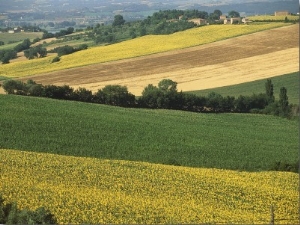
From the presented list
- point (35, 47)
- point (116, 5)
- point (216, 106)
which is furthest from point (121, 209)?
point (35, 47)

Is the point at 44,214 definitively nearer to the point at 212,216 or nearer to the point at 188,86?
the point at 212,216

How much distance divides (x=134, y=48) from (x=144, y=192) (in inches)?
504

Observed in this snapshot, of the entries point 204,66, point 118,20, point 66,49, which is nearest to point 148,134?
point 118,20

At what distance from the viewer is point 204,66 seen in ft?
78.1

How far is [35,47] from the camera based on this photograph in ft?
64.4

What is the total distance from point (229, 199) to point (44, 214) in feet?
11.3

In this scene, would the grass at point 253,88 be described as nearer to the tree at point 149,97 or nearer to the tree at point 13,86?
the tree at point 149,97

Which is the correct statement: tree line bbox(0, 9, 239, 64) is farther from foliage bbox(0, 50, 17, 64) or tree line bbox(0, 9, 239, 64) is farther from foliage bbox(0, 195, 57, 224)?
foliage bbox(0, 195, 57, 224)

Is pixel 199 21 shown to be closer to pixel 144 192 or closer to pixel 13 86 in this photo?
pixel 13 86

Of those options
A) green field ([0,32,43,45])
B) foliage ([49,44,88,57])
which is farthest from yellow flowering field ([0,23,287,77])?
green field ([0,32,43,45])

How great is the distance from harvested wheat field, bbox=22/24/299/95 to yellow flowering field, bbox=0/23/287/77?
0.24 meters

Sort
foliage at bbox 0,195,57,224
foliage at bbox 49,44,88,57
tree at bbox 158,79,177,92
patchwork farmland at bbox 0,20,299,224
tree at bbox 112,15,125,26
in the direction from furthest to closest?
foliage at bbox 49,44,88,57 < tree at bbox 158,79,177,92 < tree at bbox 112,15,125,26 < patchwork farmland at bbox 0,20,299,224 < foliage at bbox 0,195,57,224

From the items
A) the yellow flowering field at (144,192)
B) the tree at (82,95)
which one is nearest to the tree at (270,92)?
the yellow flowering field at (144,192)

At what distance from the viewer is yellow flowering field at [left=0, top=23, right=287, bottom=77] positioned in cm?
1936
